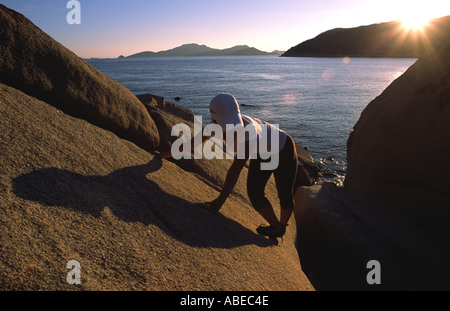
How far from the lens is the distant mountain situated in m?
108

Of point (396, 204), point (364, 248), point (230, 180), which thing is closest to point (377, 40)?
point (396, 204)

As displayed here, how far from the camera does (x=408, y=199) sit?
414 centimetres

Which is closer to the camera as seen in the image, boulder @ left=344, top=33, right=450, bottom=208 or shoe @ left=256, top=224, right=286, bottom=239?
shoe @ left=256, top=224, right=286, bottom=239

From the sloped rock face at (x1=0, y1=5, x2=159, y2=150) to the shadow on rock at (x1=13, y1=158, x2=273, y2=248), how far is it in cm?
83

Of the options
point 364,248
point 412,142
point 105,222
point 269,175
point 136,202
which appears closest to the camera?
point 105,222

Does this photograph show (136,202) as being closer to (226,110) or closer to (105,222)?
(105,222)

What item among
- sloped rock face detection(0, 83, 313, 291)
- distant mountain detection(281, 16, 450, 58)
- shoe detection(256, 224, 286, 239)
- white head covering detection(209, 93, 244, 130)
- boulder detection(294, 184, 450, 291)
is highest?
distant mountain detection(281, 16, 450, 58)

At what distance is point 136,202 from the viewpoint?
8.98 ft

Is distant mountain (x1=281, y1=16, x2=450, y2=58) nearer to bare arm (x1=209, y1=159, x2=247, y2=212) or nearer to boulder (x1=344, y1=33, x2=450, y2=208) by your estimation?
boulder (x1=344, y1=33, x2=450, y2=208)

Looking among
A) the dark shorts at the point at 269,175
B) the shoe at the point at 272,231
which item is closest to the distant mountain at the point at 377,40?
the dark shorts at the point at 269,175

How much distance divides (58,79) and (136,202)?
5.69ft

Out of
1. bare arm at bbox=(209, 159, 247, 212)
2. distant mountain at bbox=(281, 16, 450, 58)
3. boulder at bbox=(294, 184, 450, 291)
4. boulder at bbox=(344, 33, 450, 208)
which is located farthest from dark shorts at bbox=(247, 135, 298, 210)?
distant mountain at bbox=(281, 16, 450, 58)
